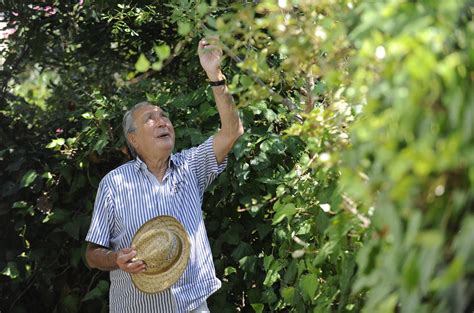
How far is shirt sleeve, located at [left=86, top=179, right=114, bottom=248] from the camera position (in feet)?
12.1

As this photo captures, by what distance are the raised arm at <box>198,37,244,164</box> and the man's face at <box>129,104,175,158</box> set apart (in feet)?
0.64

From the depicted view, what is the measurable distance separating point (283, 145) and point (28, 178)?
1.34 m

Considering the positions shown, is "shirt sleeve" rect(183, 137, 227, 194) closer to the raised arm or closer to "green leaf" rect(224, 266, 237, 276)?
the raised arm

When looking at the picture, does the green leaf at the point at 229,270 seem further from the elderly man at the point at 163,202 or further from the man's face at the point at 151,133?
the man's face at the point at 151,133

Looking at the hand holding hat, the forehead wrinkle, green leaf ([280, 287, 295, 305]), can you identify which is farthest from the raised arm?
green leaf ([280, 287, 295, 305])

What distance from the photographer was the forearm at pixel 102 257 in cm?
362

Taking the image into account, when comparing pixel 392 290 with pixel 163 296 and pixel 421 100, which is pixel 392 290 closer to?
pixel 421 100

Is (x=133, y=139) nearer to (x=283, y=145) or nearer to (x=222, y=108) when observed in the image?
(x=222, y=108)

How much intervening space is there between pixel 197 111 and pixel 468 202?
2.81 metres

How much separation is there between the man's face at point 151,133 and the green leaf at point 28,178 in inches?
38.8

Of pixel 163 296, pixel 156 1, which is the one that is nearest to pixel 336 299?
pixel 163 296

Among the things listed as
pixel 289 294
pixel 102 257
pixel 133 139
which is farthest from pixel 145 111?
pixel 289 294

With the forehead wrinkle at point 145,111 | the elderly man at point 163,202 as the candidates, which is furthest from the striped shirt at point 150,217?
the forehead wrinkle at point 145,111

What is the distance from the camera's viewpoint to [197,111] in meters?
4.50
